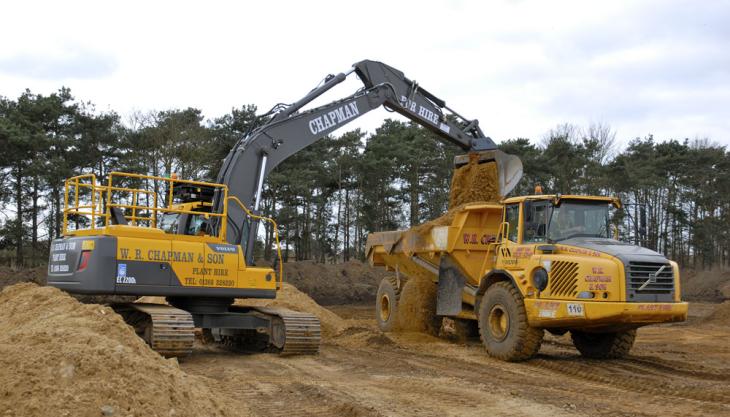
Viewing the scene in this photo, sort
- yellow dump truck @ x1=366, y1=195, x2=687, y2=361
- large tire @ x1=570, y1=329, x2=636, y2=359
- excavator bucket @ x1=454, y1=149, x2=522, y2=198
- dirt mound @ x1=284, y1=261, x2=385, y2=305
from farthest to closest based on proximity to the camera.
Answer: dirt mound @ x1=284, y1=261, x2=385, y2=305 → excavator bucket @ x1=454, y1=149, x2=522, y2=198 → large tire @ x1=570, y1=329, x2=636, y2=359 → yellow dump truck @ x1=366, y1=195, x2=687, y2=361

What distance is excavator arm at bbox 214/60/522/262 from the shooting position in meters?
11.3

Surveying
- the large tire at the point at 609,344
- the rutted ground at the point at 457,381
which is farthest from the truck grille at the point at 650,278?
the large tire at the point at 609,344

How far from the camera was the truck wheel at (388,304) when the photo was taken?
15227mm

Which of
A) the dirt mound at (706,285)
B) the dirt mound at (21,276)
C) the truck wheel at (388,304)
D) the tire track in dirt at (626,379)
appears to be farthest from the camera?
the dirt mound at (706,285)

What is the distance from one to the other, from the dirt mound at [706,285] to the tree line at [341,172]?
424 cm

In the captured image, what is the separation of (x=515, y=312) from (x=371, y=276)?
2248 centimetres

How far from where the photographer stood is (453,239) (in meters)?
13.2

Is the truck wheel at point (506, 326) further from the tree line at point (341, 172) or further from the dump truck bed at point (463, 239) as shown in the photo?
the tree line at point (341, 172)

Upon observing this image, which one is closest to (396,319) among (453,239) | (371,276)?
(453,239)

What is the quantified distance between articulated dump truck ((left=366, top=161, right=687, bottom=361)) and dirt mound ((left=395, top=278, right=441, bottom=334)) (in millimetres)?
420

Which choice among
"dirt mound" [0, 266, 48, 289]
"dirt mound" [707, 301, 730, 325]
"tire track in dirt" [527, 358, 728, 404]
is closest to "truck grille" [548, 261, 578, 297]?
"tire track in dirt" [527, 358, 728, 404]

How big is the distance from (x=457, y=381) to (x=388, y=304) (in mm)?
6957

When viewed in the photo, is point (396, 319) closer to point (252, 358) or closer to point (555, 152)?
point (252, 358)

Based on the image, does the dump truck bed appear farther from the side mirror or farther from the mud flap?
the side mirror
